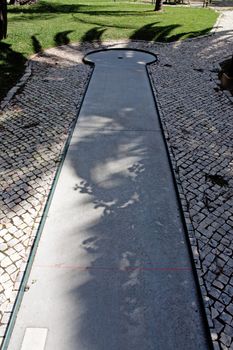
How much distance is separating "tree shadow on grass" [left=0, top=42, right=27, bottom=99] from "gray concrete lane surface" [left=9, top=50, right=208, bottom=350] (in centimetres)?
425

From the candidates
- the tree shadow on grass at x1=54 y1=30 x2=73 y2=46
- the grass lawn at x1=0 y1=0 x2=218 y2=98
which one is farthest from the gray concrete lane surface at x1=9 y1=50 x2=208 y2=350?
the tree shadow on grass at x1=54 y1=30 x2=73 y2=46

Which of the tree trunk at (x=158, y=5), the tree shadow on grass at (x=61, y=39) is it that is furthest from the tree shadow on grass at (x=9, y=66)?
the tree trunk at (x=158, y=5)

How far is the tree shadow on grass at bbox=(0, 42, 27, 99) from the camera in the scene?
33.9 feet

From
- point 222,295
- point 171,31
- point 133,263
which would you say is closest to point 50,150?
point 133,263

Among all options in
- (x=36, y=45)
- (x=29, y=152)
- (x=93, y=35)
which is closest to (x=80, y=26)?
(x=93, y=35)

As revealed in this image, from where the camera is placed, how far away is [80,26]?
1705 cm

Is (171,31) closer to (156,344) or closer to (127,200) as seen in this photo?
(127,200)

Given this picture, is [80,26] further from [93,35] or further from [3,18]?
[3,18]

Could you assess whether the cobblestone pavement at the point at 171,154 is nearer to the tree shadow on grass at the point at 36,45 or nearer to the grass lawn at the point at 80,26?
the tree shadow on grass at the point at 36,45

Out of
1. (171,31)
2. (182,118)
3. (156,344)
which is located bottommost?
(156,344)

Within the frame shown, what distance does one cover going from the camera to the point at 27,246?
4715 millimetres

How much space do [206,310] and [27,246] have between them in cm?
262

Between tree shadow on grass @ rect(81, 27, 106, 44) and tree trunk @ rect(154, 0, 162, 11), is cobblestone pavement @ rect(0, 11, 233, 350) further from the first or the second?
tree trunk @ rect(154, 0, 162, 11)

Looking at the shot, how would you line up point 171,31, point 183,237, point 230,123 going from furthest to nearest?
→ 1. point 171,31
2. point 230,123
3. point 183,237
